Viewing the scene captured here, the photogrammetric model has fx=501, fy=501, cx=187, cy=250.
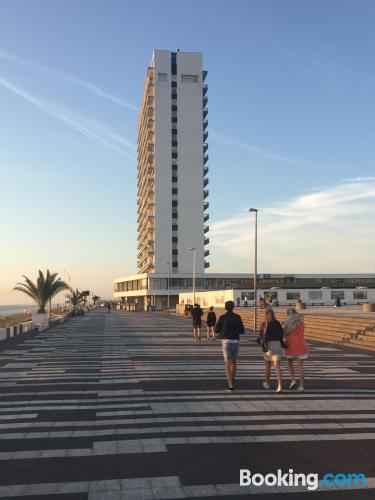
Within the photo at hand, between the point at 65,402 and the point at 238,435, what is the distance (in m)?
3.73

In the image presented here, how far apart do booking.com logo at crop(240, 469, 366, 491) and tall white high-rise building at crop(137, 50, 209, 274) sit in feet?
344

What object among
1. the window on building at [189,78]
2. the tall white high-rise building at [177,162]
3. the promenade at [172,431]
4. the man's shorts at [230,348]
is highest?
the window on building at [189,78]

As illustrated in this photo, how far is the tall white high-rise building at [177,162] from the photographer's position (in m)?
112

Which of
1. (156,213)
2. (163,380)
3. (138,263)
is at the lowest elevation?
(163,380)

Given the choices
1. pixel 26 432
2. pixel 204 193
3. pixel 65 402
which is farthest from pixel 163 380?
pixel 204 193

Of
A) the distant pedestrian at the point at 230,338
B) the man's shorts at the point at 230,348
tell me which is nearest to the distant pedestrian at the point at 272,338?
the distant pedestrian at the point at 230,338

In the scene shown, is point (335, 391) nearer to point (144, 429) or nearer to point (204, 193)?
point (144, 429)

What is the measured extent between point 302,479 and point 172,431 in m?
2.24

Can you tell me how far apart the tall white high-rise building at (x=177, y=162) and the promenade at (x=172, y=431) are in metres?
98.4

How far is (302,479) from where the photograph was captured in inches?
203

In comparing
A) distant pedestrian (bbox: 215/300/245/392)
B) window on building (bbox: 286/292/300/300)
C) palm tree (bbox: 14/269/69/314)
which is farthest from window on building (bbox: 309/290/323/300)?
distant pedestrian (bbox: 215/300/245/392)

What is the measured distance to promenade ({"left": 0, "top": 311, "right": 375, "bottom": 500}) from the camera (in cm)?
497

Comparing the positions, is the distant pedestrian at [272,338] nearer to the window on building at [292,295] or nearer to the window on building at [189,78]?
the window on building at [292,295]

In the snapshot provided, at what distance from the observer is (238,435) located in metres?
6.70
